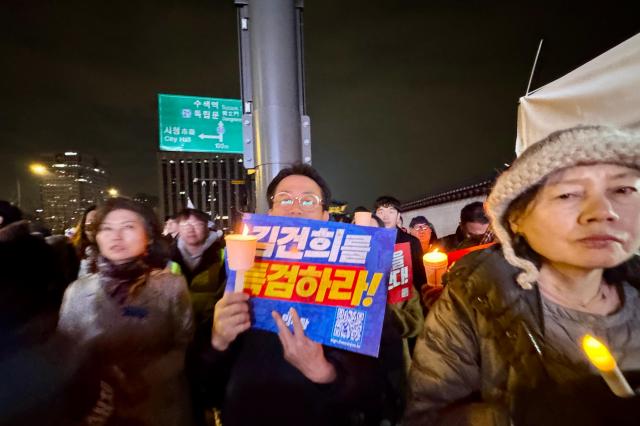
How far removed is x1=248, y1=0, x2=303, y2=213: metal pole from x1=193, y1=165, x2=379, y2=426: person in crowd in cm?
199

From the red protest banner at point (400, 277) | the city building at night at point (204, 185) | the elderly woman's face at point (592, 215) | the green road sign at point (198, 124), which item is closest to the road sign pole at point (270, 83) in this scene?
the red protest banner at point (400, 277)

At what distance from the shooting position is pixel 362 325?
56.8 inches

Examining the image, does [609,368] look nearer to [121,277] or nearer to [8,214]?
[121,277]

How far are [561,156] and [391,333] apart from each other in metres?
1.16

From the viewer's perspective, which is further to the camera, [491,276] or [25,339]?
[25,339]

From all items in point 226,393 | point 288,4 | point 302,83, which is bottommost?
point 226,393

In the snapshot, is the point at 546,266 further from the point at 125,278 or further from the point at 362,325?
the point at 125,278

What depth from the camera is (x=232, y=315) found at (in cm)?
146

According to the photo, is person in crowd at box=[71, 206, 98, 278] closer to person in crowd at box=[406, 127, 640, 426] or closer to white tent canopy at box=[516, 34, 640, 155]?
person in crowd at box=[406, 127, 640, 426]

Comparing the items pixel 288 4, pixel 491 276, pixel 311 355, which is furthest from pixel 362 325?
pixel 288 4

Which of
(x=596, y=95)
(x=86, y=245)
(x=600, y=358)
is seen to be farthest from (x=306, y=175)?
(x=86, y=245)

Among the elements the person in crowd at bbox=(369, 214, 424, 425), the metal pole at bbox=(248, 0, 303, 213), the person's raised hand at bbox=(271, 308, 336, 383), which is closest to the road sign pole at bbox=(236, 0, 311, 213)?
the metal pole at bbox=(248, 0, 303, 213)

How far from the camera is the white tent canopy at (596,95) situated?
6.55ft

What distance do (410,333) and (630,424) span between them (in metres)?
1.49
